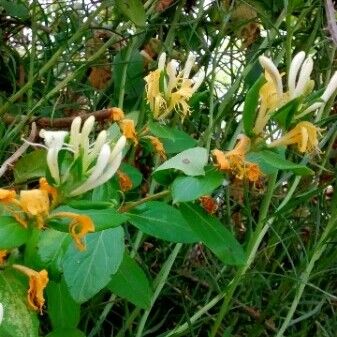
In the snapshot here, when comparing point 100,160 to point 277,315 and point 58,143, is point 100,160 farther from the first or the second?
point 277,315

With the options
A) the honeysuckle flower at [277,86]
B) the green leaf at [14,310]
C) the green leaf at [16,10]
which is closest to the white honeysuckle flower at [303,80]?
the honeysuckle flower at [277,86]

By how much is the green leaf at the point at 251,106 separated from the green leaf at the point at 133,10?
1.23ft

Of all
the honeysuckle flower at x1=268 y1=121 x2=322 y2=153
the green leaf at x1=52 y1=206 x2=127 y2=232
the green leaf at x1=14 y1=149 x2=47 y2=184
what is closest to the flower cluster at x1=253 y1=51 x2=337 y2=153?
the honeysuckle flower at x1=268 y1=121 x2=322 y2=153

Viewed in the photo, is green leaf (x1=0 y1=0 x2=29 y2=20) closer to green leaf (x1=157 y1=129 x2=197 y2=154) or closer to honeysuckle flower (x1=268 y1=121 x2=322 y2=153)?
green leaf (x1=157 y1=129 x2=197 y2=154)

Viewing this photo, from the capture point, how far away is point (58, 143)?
0.41 metres

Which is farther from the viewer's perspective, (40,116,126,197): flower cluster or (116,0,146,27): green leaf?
(116,0,146,27): green leaf

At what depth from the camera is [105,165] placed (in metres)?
0.41

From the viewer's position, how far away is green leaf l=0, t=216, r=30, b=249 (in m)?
0.43

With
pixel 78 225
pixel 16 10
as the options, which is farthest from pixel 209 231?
pixel 16 10

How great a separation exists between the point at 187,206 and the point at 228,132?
438mm

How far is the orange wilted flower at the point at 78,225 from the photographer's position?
0.41 m

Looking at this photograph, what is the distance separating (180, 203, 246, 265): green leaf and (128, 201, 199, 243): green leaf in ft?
0.04

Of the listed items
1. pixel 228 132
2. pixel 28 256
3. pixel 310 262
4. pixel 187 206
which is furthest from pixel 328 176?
pixel 28 256

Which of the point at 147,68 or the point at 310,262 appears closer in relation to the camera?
the point at 310,262
